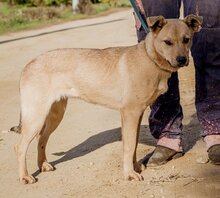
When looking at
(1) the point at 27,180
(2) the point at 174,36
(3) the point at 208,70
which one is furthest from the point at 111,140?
(2) the point at 174,36

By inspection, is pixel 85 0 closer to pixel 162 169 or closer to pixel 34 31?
pixel 34 31

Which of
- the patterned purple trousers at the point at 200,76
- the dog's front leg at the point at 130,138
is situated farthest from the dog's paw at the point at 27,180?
the patterned purple trousers at the point at 200,76

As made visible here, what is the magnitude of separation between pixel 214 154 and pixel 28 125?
1.72 meters

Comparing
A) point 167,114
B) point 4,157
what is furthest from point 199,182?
point 4,157

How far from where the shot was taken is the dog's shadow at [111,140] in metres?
5.65

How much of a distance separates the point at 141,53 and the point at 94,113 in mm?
2658

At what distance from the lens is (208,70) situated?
5047mm

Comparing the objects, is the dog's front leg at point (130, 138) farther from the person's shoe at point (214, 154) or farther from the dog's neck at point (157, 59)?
the person's shoe at point (214, 154)

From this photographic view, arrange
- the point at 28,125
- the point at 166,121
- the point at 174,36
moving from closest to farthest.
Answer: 1. the point at 174,36
2. the point at 28,125
3. the point at 166,121

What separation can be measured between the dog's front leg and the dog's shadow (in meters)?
0.61

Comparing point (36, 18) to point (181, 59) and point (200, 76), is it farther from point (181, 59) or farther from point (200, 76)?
point (181, 59)

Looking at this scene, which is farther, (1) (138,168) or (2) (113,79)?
(1) (138,168)

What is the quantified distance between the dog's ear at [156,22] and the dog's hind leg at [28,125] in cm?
117

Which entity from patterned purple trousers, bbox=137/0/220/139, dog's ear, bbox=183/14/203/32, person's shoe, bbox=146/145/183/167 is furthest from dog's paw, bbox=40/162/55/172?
dog's ear, bbox=183/14/203/32
